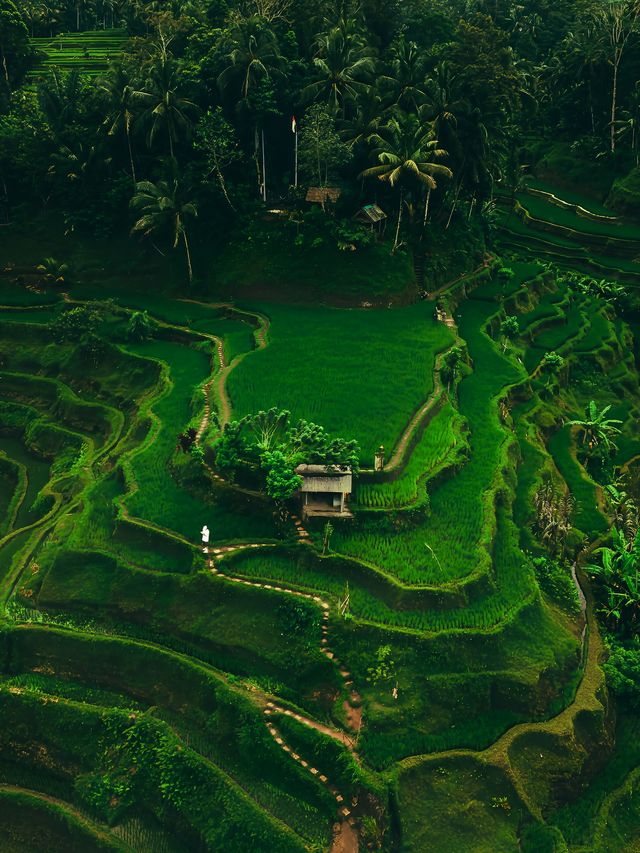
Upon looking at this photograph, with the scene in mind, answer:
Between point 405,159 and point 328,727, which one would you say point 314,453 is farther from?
point 405,159

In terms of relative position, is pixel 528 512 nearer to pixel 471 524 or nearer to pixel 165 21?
pixel 471 524

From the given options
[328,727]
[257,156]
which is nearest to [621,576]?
[328,727]

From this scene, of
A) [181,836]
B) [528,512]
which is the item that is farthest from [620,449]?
[181,836]

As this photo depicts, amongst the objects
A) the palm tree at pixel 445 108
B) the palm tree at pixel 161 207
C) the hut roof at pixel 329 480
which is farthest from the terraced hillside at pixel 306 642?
the palm tree at pixel 445 108

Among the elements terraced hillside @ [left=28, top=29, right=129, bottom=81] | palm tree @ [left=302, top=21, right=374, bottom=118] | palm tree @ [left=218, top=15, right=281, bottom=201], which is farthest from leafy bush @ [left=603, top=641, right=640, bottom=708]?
terraced hillside @ [left=28, top=29, right=129, bottom=81]

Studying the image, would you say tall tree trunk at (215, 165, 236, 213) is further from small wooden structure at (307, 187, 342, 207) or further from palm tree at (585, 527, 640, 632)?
palm tree at (585, 527, 640, 632)

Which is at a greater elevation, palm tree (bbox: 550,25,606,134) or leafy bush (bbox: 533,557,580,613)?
palm tree (bbox: 550,25,606,134)

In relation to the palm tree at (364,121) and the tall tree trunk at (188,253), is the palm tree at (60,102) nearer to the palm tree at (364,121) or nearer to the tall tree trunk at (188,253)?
the tall tree trunk at (188,253)
